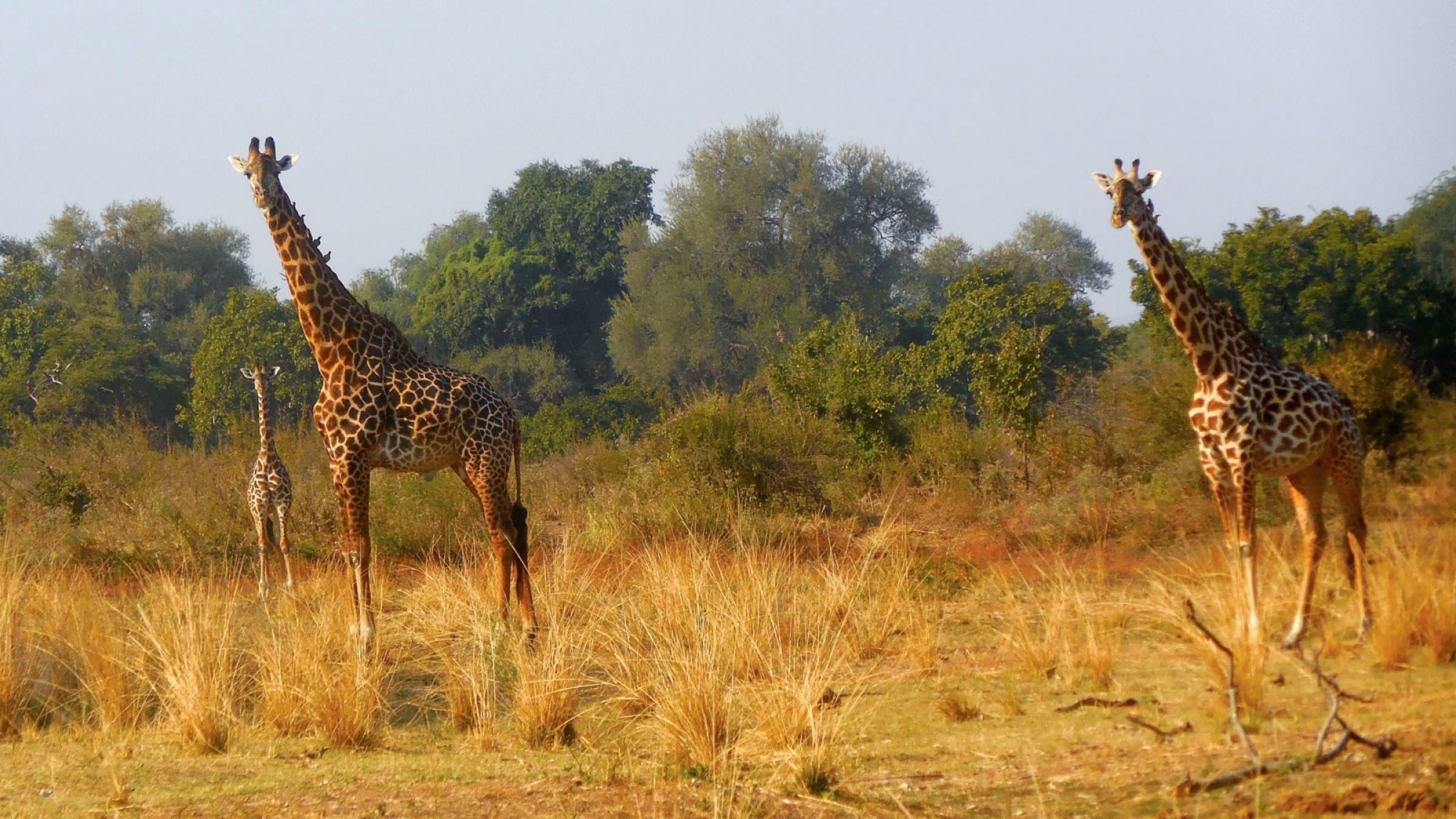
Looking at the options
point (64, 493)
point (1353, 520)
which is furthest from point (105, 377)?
point (1353, 520)

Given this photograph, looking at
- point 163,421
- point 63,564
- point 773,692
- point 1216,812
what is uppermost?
point 163,421

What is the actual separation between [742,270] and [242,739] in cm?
2607

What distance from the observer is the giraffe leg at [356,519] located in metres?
7.33

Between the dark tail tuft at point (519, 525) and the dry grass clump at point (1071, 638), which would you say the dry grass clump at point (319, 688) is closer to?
the dark tail tuft at point (519, 525)

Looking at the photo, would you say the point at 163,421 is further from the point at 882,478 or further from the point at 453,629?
the point at 453,629

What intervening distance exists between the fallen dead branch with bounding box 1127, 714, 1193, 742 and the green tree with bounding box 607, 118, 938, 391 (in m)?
23.7

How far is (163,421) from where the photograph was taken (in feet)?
87.3

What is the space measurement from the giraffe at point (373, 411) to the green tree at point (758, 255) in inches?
→ 832

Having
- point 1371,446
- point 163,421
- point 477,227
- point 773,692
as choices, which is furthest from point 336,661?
point 477,227

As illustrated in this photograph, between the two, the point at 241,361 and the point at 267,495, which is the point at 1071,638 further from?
the point at 241,361

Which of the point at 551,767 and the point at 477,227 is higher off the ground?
the point at 477,227

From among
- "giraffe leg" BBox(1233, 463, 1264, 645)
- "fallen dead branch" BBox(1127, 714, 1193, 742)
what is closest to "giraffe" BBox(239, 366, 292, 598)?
"giraffe leg" BBox(1233, 463, 1264, 645)

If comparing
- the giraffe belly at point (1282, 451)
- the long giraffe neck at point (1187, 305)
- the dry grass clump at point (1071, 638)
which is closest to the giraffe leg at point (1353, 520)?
the giraffe belly at point (1282, 451)

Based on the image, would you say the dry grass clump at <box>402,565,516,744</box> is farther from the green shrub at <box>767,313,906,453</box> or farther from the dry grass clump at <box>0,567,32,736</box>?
the green shrub at <box>767,313,906,453</box>
